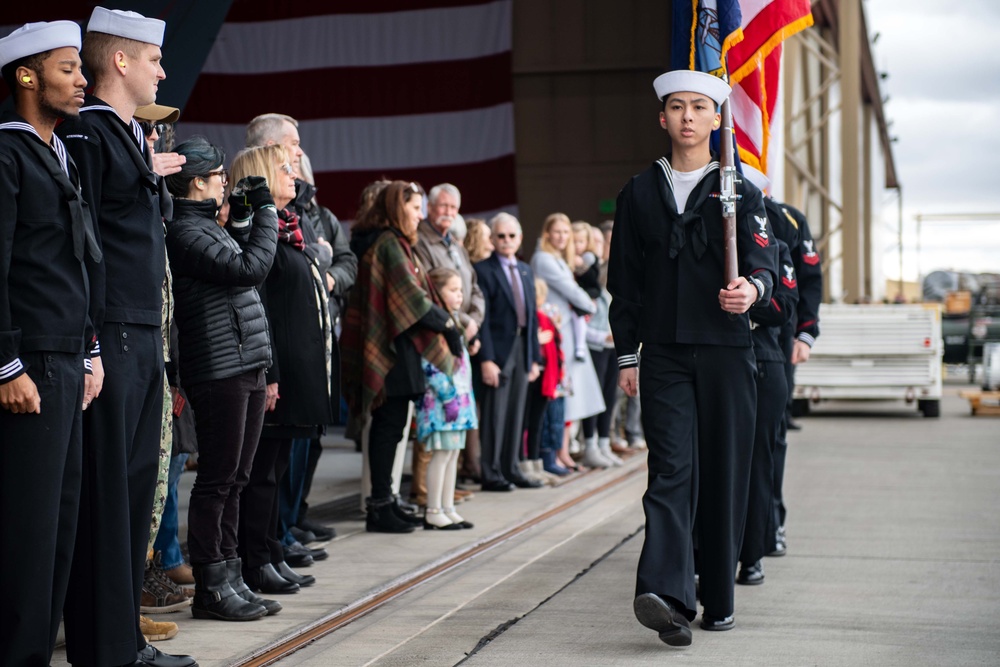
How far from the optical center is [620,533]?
675cm

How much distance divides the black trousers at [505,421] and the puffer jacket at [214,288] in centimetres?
386

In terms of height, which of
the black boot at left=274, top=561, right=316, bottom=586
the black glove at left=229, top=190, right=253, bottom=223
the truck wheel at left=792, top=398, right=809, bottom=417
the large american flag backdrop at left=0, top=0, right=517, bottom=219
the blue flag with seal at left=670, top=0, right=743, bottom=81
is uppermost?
the large american flag backdrop at left=0, top=0, right=517, bottom=219

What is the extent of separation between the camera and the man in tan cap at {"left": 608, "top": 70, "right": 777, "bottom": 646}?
451cm

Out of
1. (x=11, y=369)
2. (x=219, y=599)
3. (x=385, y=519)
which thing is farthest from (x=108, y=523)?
(x=385, y=519)

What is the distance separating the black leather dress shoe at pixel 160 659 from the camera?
12.3ft

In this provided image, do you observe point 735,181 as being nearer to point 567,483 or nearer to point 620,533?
point 620,533

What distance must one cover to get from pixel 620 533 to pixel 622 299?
2346 millimetres

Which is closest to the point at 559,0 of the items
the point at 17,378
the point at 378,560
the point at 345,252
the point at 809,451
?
the point at 809,451

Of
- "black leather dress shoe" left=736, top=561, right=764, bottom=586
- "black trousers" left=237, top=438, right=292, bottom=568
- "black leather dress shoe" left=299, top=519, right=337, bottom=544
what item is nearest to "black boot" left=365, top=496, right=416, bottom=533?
"black leather dress shoe" left=299, top=519, right=337, bottom=544

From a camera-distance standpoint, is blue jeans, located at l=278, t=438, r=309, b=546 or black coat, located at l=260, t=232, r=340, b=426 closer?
black coat, located at l=260, t=232, r=340, b=426

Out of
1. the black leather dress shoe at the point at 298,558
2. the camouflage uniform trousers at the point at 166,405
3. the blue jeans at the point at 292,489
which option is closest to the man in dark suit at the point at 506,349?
the blue jeans at the point at 292,489

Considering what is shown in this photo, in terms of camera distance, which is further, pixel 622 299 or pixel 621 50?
pixel 621 50

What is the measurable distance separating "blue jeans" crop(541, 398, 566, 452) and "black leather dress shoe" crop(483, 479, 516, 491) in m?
1.05

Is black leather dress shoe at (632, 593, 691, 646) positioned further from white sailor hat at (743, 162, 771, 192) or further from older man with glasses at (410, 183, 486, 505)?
older man with glasses at (410, 183, 486, 505)
